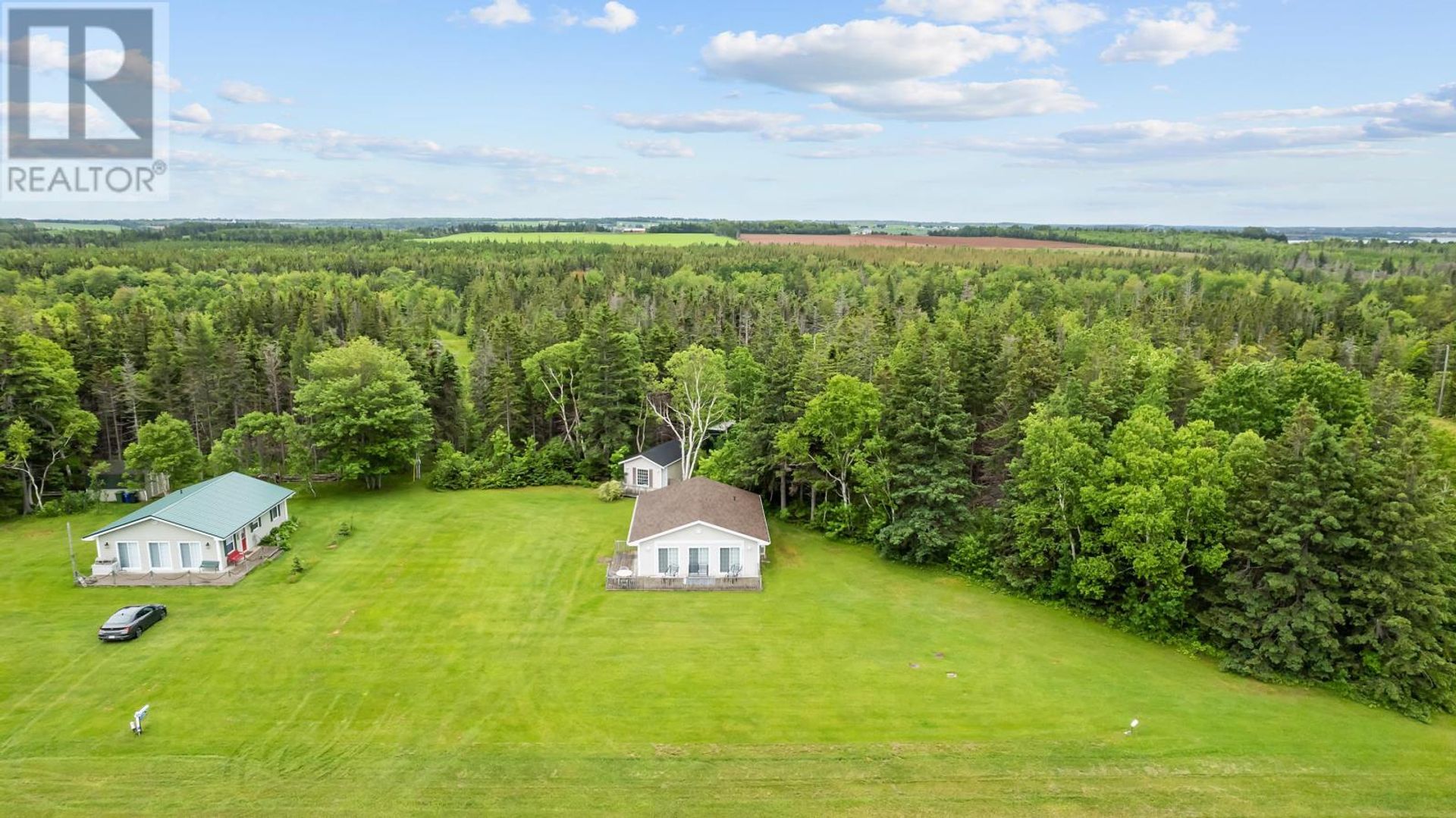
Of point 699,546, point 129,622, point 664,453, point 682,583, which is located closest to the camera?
point 129,622

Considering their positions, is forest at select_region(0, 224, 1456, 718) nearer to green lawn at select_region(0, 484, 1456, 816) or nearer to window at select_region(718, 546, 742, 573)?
green lawn at select_region(0, 484, 1456, 816)

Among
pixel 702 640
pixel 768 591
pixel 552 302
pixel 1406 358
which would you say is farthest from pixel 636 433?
pixel 1406 358

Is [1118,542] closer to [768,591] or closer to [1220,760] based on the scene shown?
[1220,760]

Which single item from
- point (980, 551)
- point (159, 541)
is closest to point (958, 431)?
point (980, 551)

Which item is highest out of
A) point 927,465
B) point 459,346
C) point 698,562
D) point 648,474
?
point 459,346

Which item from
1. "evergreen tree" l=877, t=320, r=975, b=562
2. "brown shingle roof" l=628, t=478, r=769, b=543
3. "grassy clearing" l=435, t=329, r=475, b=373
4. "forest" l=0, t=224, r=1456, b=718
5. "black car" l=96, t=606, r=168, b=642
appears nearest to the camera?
"forest" l=0, t=224, r=1456, b=718

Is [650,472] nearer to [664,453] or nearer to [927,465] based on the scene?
[664,453]

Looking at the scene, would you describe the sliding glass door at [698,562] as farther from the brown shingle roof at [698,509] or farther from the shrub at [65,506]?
the shrub at [65,506]

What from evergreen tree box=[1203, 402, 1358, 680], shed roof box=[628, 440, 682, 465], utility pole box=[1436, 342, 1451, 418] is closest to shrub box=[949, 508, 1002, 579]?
evergreen tree box=[1203, 402, 1358, 680]
